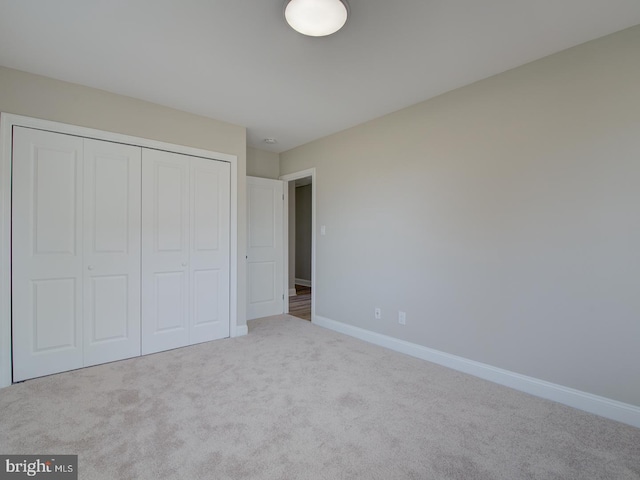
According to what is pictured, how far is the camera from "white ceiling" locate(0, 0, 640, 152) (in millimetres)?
1857

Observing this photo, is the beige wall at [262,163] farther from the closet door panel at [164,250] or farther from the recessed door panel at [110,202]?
the recessed door panel at [110,202]

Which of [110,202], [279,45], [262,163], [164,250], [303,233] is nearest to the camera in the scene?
[279,45]

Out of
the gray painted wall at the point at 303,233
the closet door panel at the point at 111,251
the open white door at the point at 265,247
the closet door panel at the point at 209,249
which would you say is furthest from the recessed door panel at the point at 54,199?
the gray painted wall at the point at 303,233

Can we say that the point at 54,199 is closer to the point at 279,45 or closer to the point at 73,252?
the point at 73,252

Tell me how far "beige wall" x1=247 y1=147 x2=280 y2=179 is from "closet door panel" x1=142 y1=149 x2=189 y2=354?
1379mm

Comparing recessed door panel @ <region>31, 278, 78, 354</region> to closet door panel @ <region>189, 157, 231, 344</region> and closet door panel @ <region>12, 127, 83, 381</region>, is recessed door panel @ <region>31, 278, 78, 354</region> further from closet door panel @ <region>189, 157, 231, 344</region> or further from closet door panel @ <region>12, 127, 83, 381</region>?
closet door panel @ <region>189, 157, 231, 344</region>

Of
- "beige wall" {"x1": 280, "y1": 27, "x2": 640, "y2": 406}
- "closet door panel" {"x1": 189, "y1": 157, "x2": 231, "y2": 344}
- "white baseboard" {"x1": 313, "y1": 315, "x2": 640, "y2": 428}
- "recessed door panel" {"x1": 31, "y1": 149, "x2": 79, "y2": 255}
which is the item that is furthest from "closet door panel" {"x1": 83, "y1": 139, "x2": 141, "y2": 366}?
"white baseboard" {"x1": 313, "y1": 315, "x2": 640, "y2": 428}


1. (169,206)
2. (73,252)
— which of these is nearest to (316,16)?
(169,206)

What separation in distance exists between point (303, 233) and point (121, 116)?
5.28m

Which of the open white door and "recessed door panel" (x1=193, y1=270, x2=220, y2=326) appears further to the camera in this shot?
the open white door

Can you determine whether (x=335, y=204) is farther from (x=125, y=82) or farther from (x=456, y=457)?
(x=456, y=457)

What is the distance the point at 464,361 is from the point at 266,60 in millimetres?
3021

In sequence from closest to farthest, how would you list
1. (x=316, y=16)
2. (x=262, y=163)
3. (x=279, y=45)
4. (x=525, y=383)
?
1. (x=316, y=16)
2. (x=279, y=45)
3. (x=525, y=383)
4. (x=262, y=163)

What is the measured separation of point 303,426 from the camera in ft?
6.46
